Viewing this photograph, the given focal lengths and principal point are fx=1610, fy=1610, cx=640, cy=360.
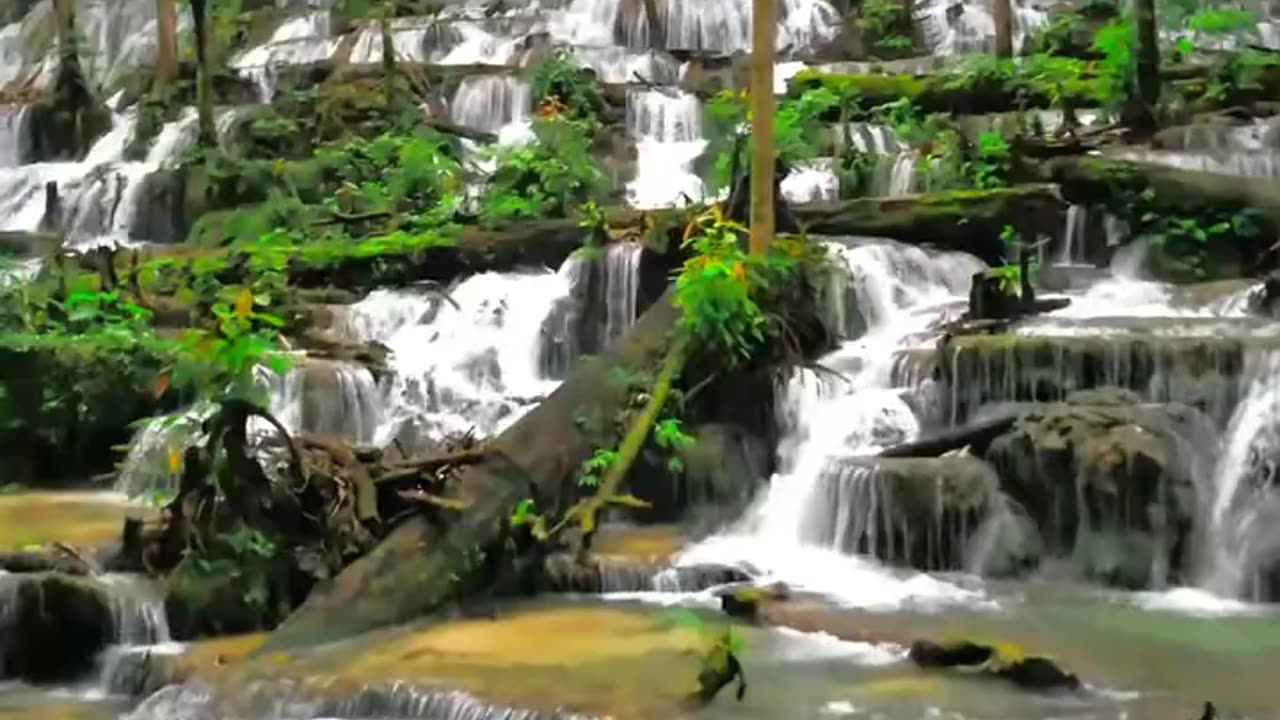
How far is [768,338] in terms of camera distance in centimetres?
1244

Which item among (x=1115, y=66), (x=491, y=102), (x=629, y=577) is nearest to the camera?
(x=629, y=577)

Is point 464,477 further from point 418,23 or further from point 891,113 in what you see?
point 418,23

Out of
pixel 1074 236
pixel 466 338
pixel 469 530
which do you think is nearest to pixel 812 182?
pixel 1074 236

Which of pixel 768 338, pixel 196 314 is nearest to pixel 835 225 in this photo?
pixel 768 338

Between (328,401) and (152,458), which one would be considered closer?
(152,458)

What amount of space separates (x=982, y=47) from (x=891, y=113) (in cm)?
700

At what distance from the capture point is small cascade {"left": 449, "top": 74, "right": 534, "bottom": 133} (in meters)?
22.5

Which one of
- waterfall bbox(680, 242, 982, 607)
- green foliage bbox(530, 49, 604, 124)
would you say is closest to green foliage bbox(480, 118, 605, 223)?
green foliage bbox(530, 49, 604, 124)

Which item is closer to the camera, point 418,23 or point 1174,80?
point 1174,80

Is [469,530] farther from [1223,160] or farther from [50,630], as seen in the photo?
[1223,160]

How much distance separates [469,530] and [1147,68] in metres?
10.6

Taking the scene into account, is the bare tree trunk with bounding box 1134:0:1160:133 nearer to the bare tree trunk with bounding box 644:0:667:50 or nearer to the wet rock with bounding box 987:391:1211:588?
the wet rock with bounding box 987:391:1211:588

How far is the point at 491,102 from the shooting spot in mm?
22859

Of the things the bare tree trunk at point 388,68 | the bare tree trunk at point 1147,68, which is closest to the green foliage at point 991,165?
the bare tree trunk at point 1147,68
